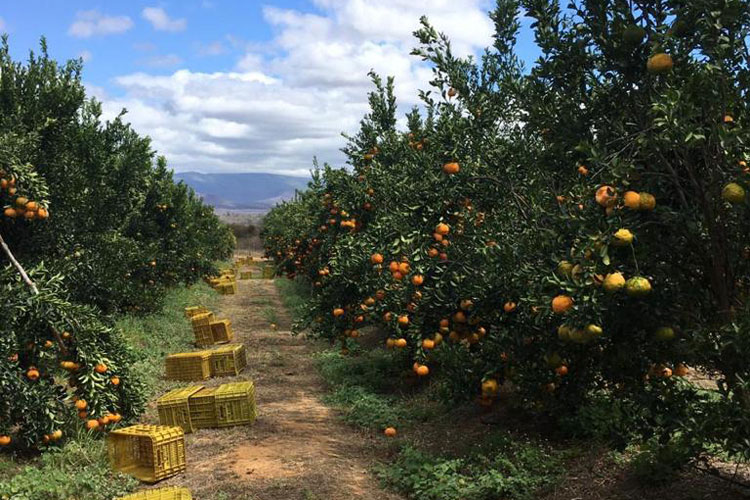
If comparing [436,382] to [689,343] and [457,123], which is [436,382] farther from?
[689,343]

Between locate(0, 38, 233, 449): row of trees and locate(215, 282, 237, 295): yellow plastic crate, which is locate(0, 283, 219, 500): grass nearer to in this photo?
locate(0, 38, 233, 449): row of trees

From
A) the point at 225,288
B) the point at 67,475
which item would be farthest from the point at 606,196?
the point at 225,288

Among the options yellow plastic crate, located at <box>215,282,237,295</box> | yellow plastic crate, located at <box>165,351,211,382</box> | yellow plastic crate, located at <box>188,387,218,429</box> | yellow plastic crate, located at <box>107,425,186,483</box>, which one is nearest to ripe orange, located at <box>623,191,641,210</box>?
yellow plastic crate, located at <box>107,425,186,483</box>

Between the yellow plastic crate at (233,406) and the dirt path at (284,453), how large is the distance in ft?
0.51

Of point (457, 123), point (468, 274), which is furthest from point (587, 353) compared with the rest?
point (457, 123)

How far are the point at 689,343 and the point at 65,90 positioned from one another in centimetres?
899

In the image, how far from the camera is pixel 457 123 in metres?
6.59

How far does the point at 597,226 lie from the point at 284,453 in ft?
15.9

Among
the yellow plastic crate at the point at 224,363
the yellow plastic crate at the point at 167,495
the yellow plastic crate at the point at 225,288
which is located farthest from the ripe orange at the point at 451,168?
the yellow plastic crate at the point at 225,288

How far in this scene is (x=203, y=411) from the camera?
8164 mm

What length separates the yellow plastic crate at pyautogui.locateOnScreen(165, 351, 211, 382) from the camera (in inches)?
428

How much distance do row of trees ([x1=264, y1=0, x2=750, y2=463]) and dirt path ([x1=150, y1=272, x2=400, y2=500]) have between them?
4.88 feet

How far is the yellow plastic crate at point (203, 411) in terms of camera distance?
8.11 metres

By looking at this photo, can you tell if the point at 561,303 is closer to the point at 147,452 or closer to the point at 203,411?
the point at 147,452
